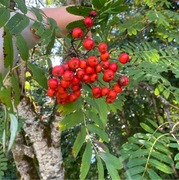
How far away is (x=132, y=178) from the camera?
0.78m

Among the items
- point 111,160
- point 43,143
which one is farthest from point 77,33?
point 43,143

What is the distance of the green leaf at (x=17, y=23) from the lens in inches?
25.0

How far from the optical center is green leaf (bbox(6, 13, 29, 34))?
635 mm

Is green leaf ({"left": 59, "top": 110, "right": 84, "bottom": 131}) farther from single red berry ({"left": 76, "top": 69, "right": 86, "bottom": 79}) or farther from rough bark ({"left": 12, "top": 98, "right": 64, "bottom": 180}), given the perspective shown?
rough bark ({"left": 12, "top": 98, "right": 64, "bottom": 180})

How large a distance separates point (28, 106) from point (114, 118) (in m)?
0.90

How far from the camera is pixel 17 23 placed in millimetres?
647

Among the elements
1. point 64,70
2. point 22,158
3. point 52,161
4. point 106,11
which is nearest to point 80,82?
point 64,70

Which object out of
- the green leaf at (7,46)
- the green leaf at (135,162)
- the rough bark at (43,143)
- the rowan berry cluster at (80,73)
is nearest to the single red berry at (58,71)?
the rowan berry cluster at (80,73)

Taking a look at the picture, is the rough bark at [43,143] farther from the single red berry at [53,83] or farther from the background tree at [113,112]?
the single red berry at [53,83]

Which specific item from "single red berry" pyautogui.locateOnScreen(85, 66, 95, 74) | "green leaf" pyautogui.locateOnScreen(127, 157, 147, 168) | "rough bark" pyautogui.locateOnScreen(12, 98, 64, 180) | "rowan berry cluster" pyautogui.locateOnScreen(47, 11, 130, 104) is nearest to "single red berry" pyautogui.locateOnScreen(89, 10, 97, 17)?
"rowan berry cluster" pyautogui.locateOnScreen(47, 11, 130, 104)

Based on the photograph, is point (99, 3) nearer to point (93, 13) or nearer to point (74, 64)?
point (93, 13)

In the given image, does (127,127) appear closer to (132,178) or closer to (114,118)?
(114,118)

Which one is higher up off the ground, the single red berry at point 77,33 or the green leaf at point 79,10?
the green leaf at point 79,10

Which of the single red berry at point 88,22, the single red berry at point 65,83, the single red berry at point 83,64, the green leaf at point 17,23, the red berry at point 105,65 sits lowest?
the red berry at point 105,65
